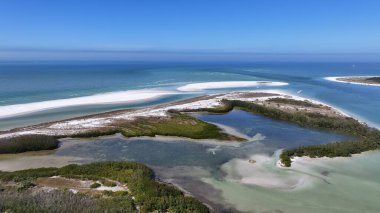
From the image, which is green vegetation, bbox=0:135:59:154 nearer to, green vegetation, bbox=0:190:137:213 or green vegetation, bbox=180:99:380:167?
green vegetation, bbox=0:190:137:213

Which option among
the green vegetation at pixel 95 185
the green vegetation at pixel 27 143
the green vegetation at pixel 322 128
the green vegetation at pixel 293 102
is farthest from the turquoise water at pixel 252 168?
the green vegetation at pixel 293 102

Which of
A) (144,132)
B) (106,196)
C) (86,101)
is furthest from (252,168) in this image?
(86,101)

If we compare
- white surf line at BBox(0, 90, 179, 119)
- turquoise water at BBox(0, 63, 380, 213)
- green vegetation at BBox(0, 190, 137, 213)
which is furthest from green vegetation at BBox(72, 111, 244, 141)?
white surf line at BBox(0, 90, 179, 119)

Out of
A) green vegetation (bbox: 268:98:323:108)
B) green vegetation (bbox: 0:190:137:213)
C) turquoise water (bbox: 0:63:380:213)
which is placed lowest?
turquoise water (bbox: 0:63:380:213)

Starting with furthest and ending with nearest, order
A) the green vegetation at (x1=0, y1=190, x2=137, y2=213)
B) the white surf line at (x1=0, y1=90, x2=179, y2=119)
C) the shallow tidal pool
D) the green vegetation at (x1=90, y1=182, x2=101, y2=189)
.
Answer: the white surf line at (x1=0, y1=90, x2=179, y2=119), the green vegetation at (x1=90, y1=182, x2=101, y2=189), the shallow tidal pool, the green vegetation at (x1=0, y1=190, x2=137, y2=213)

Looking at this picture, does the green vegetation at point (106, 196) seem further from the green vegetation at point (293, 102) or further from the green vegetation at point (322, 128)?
the green vegetation at point (293, 102)
